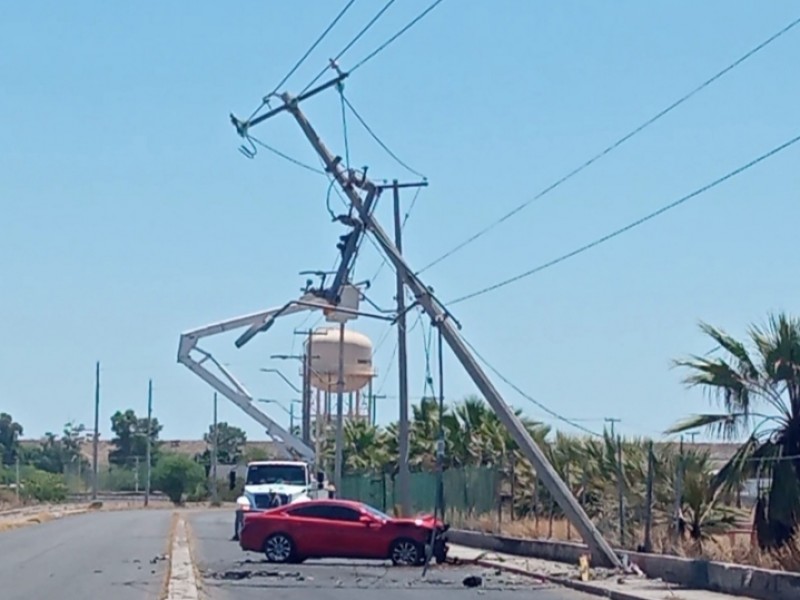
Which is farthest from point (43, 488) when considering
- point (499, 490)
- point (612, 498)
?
point (612, 498)

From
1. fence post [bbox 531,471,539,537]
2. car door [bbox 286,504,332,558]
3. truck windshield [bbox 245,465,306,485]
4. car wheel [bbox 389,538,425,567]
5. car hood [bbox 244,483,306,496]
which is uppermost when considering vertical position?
truck windshield [bbox 245,465,306,485]

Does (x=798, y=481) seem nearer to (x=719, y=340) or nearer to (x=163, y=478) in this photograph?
(x=719, y=340)

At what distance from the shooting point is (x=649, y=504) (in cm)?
2767

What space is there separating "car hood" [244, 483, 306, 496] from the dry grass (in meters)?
8.02

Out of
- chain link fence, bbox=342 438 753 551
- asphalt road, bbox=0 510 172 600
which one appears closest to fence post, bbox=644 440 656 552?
chain link fence, bbox=342 438 753 551

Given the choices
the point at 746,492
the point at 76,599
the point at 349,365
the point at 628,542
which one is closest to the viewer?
the point at 76,599

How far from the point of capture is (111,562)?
107 feet

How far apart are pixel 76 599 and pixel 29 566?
9801 millimetres

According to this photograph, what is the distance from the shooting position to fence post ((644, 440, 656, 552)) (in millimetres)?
27234

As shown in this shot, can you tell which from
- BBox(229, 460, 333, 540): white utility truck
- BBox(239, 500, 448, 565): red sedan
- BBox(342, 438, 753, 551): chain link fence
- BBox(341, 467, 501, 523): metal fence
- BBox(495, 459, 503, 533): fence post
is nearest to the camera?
BBox(342, 438, 753, 551): chain link fence

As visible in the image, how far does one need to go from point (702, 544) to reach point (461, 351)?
7.10 meters

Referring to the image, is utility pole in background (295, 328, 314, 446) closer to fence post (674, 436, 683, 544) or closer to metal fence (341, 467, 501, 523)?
metal fence (341, 467, 501, 523)

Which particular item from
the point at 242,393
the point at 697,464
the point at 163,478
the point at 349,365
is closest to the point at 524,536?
the point at 697,464

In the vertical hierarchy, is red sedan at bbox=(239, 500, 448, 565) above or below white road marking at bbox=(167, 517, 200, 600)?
above
